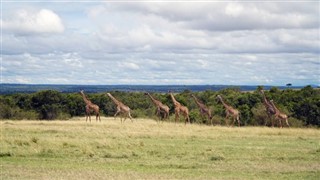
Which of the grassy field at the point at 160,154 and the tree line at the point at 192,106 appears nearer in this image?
the grassy field at the point at 160,154

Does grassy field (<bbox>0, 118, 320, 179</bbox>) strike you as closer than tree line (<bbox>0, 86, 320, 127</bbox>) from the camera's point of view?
Yes

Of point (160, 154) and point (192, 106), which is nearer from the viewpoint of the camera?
point (160, 154)

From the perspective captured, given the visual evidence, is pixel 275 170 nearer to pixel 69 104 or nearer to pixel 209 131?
pixel 209 131

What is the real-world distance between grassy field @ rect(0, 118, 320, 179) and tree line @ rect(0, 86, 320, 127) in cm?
1252

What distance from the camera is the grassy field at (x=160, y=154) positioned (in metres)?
14.2

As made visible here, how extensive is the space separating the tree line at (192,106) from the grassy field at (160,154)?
12.5 m

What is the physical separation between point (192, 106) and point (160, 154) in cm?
3044

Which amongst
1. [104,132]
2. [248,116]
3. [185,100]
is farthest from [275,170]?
[185,100]

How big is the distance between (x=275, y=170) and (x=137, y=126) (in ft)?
50.4

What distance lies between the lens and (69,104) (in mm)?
47656

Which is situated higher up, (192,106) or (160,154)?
(192,106)

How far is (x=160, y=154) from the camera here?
1858cm

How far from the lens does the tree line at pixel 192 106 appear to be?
133 feet

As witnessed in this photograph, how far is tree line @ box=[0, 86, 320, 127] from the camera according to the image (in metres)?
40.5
